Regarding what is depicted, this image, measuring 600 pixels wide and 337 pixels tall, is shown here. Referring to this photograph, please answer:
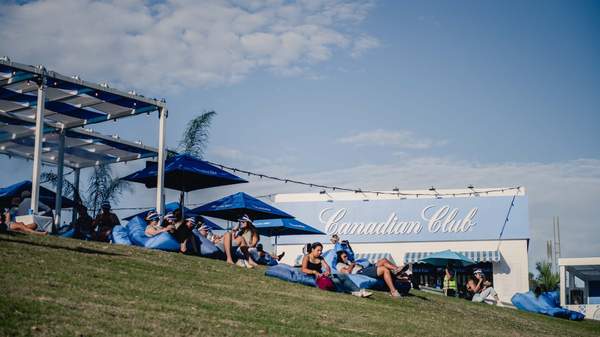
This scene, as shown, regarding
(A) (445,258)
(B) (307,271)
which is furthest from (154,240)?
(A) (445,258)

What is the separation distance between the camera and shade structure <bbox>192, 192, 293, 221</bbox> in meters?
19.0

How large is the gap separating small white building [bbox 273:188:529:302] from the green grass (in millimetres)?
21268

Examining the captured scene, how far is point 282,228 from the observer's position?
25500 millimetres

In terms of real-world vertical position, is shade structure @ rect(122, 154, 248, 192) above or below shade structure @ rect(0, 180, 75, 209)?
above

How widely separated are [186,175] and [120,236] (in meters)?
2.76

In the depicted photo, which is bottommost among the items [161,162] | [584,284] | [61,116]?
[584,284]

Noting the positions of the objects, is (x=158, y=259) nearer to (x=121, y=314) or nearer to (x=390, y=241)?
(x=121, y=314)

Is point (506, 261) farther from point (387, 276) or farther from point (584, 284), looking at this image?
point (387, 276)

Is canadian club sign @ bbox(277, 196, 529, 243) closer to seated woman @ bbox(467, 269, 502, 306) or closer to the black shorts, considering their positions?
seated woman @ bbox(467, 269, 502, 306)

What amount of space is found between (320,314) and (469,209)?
28.0 meters

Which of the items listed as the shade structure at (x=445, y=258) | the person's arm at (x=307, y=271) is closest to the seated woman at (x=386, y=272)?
the person's arm at (x=307, y=271)

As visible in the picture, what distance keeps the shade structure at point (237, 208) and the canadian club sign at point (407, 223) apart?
19.4m

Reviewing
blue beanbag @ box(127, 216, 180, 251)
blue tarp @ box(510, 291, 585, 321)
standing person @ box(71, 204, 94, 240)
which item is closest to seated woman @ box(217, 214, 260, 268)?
blue beanbag @ box(127, 216, 180, 251)

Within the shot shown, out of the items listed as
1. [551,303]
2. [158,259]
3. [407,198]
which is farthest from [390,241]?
[158,259]
